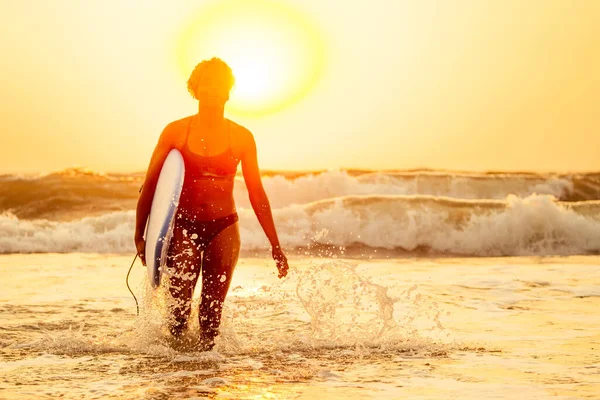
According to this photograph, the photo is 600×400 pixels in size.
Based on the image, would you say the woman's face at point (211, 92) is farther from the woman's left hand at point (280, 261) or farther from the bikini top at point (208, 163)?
the woman's left hand at point (280, 261)

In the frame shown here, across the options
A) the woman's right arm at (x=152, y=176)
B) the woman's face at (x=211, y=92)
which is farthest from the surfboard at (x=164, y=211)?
the woman's face at (x=211, y=92)

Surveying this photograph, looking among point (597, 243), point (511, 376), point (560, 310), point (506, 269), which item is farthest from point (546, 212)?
point (511, 376)

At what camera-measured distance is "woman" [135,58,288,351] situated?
5.86 m

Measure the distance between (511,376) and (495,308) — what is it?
3069 mm

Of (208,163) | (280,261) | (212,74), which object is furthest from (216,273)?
(212,74)

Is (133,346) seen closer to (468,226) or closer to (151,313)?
(151,313)

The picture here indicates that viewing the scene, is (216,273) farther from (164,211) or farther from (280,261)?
(164,211)

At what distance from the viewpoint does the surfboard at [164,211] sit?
5734 millimetres

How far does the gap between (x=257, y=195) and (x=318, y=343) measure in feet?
4.33

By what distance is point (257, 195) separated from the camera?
6.16 metres

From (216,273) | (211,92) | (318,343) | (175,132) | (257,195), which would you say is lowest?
(318,343)

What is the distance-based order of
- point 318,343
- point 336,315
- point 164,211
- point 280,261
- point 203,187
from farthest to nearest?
1. point 336,315
2. point 318,343
3. point 280,261
4. point 203,187
5. point 164,211

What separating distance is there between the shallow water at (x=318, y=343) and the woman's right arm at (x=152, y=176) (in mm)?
552

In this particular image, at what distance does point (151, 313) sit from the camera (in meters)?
6.36
